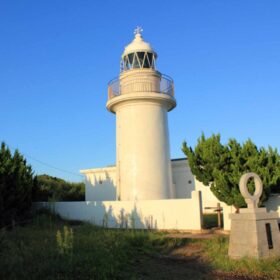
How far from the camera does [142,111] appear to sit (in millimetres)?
19297

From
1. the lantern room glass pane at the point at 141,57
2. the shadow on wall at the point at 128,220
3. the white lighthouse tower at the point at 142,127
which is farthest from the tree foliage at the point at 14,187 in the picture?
the lantern room glass pane at the point at 141,57

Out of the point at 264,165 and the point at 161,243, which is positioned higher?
the point at 264,165

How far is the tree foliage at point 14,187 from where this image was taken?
667 inches

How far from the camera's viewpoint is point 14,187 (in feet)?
57.7

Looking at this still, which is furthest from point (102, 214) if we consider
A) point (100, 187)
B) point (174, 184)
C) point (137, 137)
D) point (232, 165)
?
point (232, 165)

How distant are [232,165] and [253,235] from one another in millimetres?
5621

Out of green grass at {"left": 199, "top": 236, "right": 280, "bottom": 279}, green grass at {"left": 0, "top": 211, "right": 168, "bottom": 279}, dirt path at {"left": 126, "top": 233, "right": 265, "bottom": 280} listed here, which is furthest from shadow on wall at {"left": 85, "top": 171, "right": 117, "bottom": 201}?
green grass at {"left": 199, "top": 236, "right": 280, "bottom": 279}

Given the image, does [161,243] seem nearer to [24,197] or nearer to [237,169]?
[237,169]

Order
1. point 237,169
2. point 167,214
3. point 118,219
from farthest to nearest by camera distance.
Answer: point 118,219 < point 167,214 < point 237,169

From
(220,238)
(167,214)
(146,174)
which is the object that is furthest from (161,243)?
(146,174)

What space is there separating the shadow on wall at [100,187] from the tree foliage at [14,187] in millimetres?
6154

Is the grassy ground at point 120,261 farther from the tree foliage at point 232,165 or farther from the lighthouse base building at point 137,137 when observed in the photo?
the lighthouse base building at point 137,137

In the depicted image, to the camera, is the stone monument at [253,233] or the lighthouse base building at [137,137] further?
the lighthouse base building at [137,137]

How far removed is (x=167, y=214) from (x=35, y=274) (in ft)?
32.9
